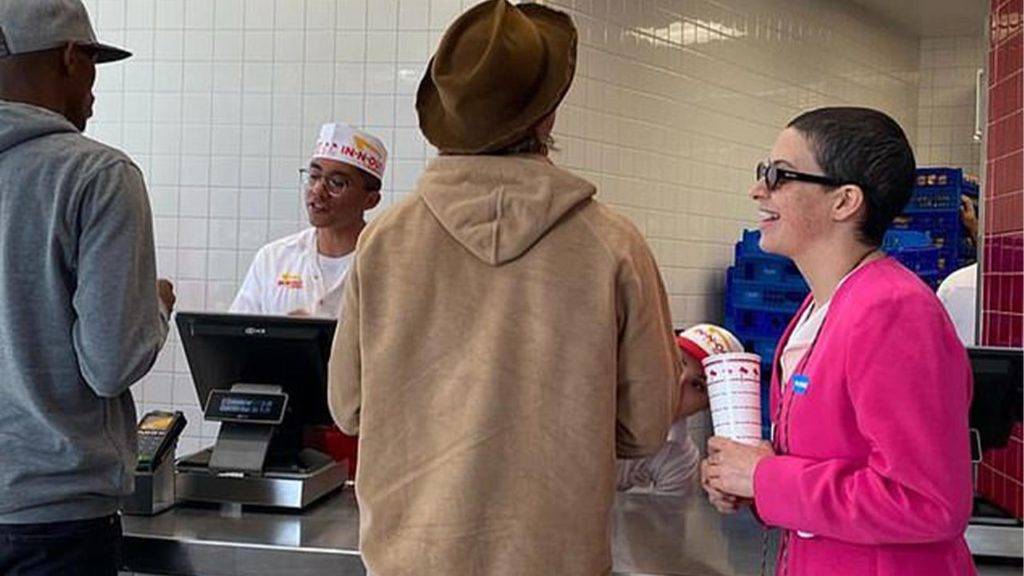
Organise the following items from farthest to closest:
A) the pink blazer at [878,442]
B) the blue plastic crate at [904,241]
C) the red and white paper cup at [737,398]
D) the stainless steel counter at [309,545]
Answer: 1. the blue plastic crate at [904,241]
2. the stainless steel counter at [309,545]
3. the red and white paper cup at [737,398]
4. the pink blazer at [878,442]

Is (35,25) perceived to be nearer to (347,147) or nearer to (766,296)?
(347,147)

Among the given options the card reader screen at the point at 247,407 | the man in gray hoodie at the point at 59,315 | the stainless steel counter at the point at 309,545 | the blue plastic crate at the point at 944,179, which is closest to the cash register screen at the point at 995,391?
the stainless steel counter at the point at 309,545

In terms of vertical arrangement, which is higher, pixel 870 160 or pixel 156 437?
pixel 870 160

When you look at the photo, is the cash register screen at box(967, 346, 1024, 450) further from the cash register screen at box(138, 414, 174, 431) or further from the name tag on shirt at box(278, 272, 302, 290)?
the name tag on shirt at box(278, 272, 302, 290)

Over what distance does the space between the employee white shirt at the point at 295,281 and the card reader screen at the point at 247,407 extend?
1145 millimetres

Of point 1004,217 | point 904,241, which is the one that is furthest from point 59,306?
point 904,241

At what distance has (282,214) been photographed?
424 centimetres

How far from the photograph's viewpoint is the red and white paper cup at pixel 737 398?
4.95ft

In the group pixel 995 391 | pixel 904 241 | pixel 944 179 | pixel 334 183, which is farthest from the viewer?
pixel 944 179

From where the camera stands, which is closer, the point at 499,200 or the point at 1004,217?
the point at 499,200

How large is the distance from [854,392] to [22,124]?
1.31 metres

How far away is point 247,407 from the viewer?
2195 mm

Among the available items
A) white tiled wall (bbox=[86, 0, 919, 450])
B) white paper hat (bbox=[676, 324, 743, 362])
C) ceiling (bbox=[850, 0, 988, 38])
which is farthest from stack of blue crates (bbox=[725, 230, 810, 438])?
white paper hat (bbox=[676, 324, 743, 362])

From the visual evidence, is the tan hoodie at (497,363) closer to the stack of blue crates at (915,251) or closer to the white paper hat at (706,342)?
the white paper hat at (706,342)
